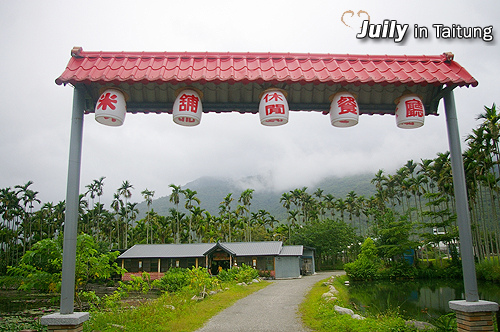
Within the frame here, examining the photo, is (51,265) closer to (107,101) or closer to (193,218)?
(107,101)

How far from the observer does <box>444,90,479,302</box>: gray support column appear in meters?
5.10

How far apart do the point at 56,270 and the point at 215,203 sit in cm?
18306

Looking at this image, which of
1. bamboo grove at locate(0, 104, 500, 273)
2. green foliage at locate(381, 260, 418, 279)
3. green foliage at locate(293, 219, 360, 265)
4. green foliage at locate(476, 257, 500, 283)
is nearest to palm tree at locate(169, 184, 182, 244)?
bamboo grove at locate(0, 104, 500, 273)

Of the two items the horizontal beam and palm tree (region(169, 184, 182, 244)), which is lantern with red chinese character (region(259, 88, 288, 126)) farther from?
palm tree (region(169, 184, 182, 244))

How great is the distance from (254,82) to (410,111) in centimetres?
250

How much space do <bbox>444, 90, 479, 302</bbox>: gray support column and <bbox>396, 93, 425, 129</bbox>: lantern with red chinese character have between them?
0.43 m

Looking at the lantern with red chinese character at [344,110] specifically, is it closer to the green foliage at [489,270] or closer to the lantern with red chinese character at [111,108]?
the lantern with red chinese character at [111,108]

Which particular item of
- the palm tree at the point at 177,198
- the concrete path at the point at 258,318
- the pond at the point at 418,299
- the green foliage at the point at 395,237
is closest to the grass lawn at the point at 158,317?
the concrete path at the point at 258,318

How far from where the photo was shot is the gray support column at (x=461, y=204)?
A: 5.10 meters

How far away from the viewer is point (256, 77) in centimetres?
532

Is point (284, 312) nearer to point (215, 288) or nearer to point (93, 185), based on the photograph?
point (215, 288)

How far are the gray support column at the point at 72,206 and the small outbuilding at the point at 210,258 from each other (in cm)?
2750

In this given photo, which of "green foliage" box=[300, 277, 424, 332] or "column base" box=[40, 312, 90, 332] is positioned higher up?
"column base" box=[40, 312, 90, 332]

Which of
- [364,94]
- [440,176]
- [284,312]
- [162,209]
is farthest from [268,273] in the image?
[162,209]
